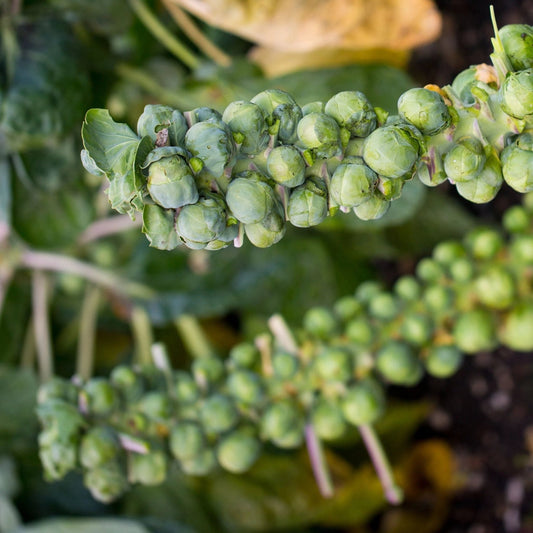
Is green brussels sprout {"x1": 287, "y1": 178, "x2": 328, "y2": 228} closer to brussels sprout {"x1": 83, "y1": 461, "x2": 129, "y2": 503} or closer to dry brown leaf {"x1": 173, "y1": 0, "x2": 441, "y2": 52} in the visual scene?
brussels sprout {"x1": 83, "y1": 461, "x2": 129, "y2": 503}

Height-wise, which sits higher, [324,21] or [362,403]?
[324,21]

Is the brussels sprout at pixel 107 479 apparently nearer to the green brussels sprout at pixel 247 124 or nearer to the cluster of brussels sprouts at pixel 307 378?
the cluster of brussels sprouts at pixel 307 378

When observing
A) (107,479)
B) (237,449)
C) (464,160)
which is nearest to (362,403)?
(237,449)

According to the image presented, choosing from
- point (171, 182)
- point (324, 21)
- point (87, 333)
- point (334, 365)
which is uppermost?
point (171, 182)

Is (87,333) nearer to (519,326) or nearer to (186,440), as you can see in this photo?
(186,440)

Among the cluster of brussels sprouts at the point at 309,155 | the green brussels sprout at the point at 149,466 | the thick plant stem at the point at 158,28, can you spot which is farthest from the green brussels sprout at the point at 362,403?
the thick plant stem at the point at 158,28

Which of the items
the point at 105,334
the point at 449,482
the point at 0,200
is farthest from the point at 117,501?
the point at 449,482

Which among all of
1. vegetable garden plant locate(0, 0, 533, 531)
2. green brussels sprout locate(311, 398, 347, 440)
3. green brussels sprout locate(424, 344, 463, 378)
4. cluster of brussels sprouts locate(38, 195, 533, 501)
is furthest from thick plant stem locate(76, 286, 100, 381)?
green brussels sprout locate(424, 344, 463, 378)
